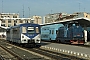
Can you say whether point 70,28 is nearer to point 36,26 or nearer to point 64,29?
point 64,29

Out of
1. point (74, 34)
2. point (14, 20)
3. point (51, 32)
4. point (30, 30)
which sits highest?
point (14, 20)

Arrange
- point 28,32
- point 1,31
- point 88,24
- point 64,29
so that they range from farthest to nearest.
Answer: point 1,31, point 88,24, point 64,29, point 28,32

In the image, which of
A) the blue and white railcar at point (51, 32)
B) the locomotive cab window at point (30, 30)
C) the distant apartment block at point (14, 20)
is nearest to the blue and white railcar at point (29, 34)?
the locomotive cab window at point (30, 30)

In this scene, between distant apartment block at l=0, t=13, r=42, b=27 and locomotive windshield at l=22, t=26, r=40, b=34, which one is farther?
distant apartment block at l=0, t=13, r=42, b=27

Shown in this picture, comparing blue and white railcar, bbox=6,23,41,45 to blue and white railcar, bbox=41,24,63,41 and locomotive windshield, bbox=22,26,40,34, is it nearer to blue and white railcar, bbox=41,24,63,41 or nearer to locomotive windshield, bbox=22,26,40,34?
locomotive windshield, bbox=22,26,40,34

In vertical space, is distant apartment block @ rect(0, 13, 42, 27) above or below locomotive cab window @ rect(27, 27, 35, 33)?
above

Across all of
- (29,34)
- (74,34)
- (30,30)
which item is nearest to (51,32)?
(74,34)

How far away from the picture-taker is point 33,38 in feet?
89.6

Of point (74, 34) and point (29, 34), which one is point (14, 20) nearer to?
point (74, 34)

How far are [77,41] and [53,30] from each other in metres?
9.77

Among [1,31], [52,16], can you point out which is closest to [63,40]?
[1,31]

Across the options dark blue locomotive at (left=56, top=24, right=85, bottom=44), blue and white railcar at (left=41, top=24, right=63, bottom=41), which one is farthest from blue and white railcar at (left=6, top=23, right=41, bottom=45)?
blue and white railcar at (left=41, top=24, right=63, bottom=41)

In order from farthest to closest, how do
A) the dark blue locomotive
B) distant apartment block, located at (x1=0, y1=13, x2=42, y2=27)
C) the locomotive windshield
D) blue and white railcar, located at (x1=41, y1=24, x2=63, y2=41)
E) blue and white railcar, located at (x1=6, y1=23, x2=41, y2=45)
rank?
distant apartment block, located at (x1=0, y1=13, x2=42, y2=27), blue and white railcar, located at (x1=41, y1=24, x2=63, y2=41), the dark blue locomotive, the locomotive windshield, blue and white railcar, located at (x1=6, y1=23, x2=41, y2=45)

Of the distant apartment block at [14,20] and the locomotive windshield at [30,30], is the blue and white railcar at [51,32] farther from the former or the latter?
the distant apartment block at [14,20]
